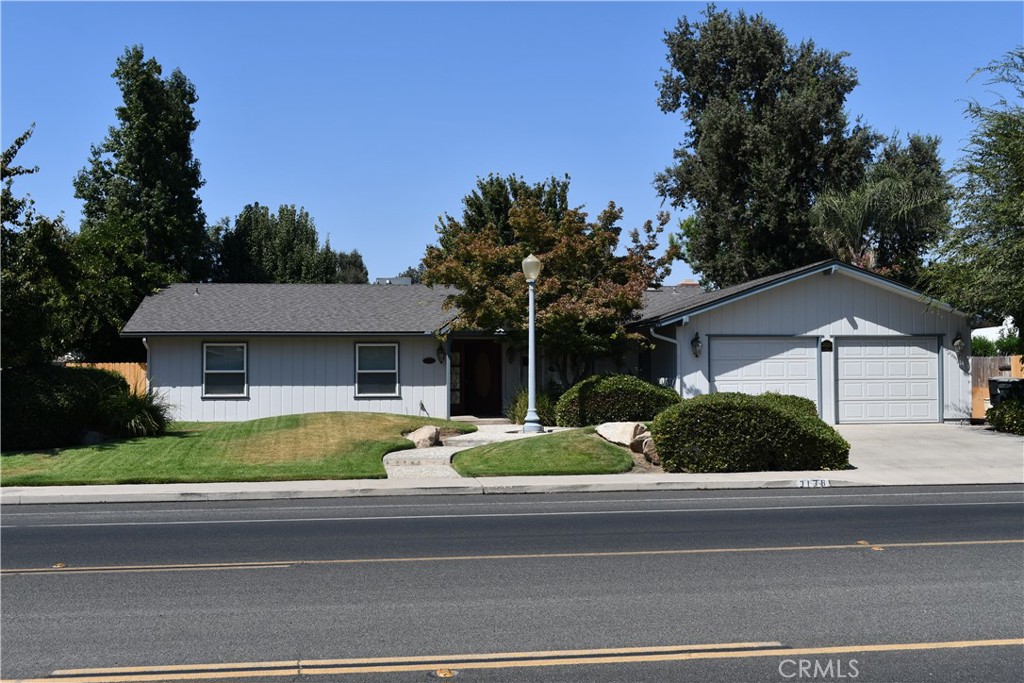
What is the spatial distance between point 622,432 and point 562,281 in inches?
299

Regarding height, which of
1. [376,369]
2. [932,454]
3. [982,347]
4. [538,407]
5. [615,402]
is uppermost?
[982,347]

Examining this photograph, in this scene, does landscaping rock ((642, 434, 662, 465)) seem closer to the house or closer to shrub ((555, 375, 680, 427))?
shrub ((555, 375, 680, 427))

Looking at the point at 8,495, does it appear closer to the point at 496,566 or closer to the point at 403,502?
the point at 403,502

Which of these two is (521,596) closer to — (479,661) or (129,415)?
(479,661)

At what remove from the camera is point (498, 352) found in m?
31.4

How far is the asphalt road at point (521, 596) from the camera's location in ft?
21.0

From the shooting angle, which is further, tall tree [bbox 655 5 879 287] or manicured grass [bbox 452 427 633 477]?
tall tree [bbox 655 5 879 287]

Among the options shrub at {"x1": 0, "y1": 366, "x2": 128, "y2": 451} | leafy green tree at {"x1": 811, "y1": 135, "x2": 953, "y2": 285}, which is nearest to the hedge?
shrub at {"x1": 0, "y1": 366, "x2": 128, "y2": 451}

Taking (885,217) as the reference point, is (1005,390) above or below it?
below

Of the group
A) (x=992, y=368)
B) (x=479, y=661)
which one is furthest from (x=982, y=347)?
(x=479, y=661)

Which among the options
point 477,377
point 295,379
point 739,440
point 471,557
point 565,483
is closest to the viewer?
point 471,557

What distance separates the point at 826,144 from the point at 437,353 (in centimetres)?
2432

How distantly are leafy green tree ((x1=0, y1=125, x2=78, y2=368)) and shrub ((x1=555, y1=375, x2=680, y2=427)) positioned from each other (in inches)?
464

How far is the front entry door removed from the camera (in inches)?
1239
